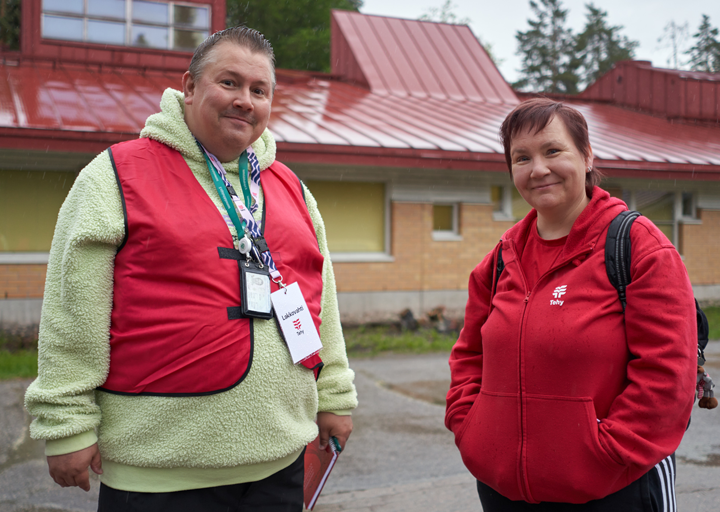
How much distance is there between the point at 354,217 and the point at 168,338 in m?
8.61

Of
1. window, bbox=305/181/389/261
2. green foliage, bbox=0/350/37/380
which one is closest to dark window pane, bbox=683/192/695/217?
window, bbox=305/181/389/261

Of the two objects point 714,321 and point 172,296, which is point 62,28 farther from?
point 714,321

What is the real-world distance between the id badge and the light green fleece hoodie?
0.16 feet

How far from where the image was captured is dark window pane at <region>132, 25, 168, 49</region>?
12422 mm

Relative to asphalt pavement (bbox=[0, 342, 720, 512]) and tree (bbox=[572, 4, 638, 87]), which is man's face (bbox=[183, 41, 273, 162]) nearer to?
asphalt pavement (bbox=[0, 342, 720, 512])

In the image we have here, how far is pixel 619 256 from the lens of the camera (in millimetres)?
1755

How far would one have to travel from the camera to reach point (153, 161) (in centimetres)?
191

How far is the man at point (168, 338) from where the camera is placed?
5.78ft

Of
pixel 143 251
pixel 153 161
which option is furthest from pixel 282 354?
pixel 153 161

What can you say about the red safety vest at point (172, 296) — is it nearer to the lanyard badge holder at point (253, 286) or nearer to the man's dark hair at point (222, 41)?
the lanyard badge holder at point (253, 286)

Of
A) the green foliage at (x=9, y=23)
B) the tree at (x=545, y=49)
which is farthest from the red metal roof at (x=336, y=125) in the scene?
the tree at (x=545, y=49)

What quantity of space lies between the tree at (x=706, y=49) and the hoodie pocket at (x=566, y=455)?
50.4 meters

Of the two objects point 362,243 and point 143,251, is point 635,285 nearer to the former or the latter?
point 143,251

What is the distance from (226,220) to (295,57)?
87.6 ft
